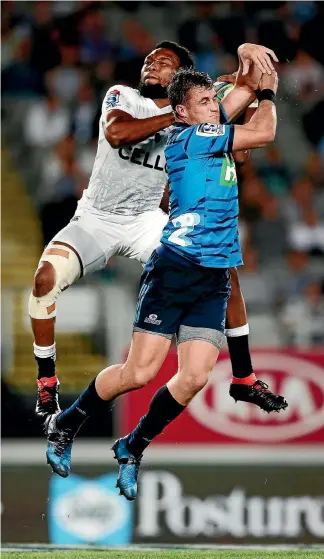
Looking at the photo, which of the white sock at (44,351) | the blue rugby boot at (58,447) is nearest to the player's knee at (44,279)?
the white sock at (44,351)

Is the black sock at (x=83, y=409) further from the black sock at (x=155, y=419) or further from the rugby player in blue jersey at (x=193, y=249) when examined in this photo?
the black sock at (x=155, y=419)

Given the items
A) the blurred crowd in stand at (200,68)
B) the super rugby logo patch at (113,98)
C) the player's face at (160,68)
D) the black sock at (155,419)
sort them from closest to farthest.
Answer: the black sock at (155,419) → the super rugby logo patch at (113,98) → the player's face at (160,68) → the blurred crowd in stand at (200,68)

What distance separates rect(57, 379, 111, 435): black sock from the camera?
6973mm

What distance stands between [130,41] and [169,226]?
9550 millimetres

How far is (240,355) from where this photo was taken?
7.24 m

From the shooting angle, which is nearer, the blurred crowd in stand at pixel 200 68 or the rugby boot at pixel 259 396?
the rugby boot at pixel 259 396

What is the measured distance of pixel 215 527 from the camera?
1024 centimetres

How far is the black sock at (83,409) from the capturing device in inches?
275

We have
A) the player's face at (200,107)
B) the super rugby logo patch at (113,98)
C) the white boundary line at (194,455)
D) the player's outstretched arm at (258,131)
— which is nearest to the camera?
the player's outstretched arm at (258,131)

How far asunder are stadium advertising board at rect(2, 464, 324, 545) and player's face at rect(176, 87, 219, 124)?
4.73 meters

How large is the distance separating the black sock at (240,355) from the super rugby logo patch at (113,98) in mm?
1691

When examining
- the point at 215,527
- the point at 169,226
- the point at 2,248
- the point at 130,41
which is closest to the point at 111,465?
the point at 215,527

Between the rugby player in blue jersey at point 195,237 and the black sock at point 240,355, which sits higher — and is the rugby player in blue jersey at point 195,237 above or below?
above

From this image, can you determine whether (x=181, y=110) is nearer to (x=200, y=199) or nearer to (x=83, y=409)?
(x=200, y=199)
